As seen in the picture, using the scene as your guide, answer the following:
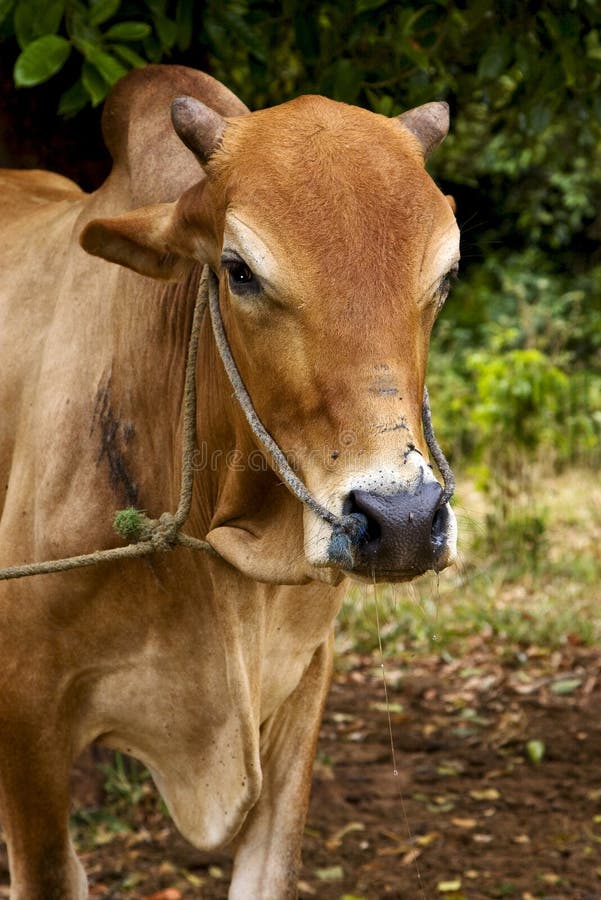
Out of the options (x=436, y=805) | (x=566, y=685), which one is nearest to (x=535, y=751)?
(x=436, y=805)

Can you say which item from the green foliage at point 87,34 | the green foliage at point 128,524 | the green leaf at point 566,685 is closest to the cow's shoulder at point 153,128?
the green foliage at point 87,34

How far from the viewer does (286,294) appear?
1988mm

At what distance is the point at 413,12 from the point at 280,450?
5.48 ft

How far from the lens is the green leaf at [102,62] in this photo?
2902mm

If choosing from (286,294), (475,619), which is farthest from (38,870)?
(475,619)

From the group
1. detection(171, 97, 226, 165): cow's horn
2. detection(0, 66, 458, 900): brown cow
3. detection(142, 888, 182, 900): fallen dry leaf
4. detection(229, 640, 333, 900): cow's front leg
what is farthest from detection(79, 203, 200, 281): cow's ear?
detection(142, 888, 182, 900): fallen dry leaf

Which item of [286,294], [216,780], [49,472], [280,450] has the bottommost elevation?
[216,780]

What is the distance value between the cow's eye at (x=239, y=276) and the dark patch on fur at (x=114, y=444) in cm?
57

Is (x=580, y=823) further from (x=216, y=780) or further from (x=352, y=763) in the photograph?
(x=216, y=780)

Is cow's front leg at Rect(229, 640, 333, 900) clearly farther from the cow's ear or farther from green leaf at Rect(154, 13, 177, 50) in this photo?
green leaf at Rect(154, 13, 177, 50)

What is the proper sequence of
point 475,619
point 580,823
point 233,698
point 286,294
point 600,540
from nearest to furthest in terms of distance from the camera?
point 286,294, point 233,698, point 580,823, point 475,619, point 600,540

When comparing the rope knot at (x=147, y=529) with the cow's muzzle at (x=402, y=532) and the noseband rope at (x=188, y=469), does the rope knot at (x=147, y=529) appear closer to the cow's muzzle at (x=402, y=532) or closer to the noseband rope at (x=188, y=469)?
the noseband rope at (x=188, y=469)

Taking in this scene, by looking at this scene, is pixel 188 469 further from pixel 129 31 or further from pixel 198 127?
pixel 129 31

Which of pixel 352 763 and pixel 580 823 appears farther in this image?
pixel 352 763
